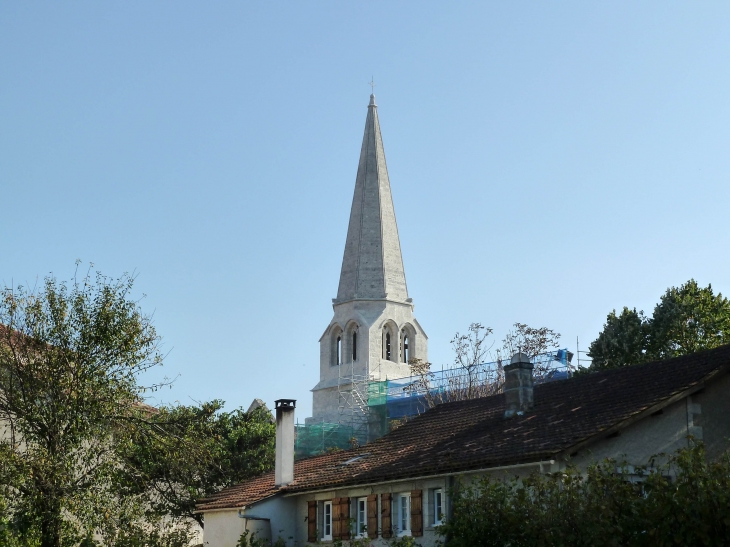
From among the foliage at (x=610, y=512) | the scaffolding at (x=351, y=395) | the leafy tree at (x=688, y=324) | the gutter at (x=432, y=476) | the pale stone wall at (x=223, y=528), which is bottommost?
the foliage at (x=610, y=512)

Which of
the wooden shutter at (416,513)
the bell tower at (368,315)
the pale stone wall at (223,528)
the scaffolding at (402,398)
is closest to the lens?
the wooden shutter at (416,513)

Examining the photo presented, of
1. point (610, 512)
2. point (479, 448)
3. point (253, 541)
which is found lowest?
point (610, 512)

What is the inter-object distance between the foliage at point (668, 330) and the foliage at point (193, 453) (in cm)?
1399

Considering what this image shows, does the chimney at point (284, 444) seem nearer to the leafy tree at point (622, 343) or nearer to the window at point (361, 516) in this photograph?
the window at point (361, 516)

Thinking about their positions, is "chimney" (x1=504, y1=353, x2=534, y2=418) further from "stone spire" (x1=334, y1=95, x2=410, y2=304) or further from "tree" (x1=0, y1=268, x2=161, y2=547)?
"stone spire" (x1=334, y1=95, x2=410, y2=304)

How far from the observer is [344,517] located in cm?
2744

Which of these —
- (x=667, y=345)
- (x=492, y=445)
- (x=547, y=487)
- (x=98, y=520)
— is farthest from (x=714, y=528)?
(x=667, y=345)

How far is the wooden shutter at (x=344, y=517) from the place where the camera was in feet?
88.3

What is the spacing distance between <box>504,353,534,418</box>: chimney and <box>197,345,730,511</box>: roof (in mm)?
281

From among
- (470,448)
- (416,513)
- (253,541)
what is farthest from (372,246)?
(416,513)

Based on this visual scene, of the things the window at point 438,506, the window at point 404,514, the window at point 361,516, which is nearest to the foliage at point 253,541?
the window at point 361,516

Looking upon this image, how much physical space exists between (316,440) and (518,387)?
3520 cm

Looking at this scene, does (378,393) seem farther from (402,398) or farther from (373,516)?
(373,516)

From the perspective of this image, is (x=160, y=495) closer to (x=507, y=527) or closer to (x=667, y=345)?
(x=667, y=345)
